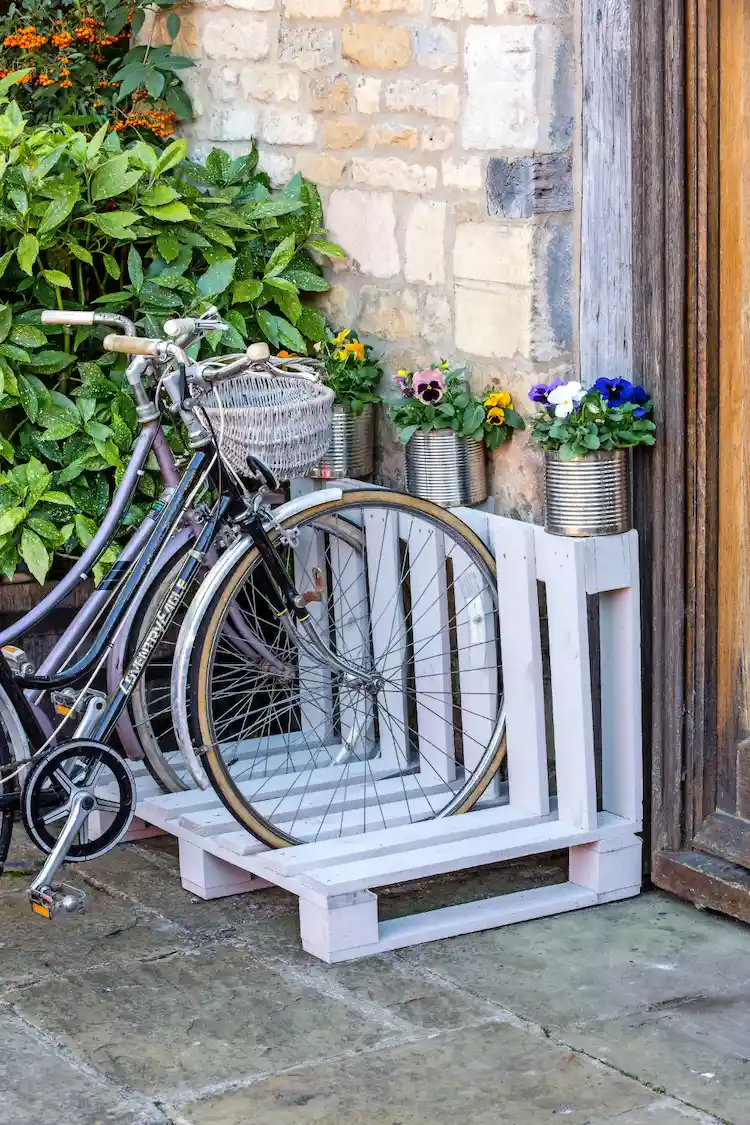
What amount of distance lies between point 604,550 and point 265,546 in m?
0.74

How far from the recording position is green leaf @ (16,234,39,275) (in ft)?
13.0

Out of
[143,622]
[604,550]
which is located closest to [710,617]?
[604,550]

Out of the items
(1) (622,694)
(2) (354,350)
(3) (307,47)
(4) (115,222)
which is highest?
(3) (307,47)

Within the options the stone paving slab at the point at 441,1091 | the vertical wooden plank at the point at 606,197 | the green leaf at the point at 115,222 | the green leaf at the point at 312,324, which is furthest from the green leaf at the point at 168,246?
the stone paving slab at the point at 441,1091

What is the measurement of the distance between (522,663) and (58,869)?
1118mm

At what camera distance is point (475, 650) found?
3.88 meters

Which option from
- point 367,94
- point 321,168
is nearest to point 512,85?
point 367,94

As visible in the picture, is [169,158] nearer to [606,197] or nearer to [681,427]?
[606,197]

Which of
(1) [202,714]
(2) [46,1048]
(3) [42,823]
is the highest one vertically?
(1) [202,714]

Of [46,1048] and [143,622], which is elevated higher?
[143,622]

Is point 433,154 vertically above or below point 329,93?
below

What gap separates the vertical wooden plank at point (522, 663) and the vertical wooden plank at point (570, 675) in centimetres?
4

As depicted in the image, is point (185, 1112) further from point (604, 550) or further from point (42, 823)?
point (604, 550)

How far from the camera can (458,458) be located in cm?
389
